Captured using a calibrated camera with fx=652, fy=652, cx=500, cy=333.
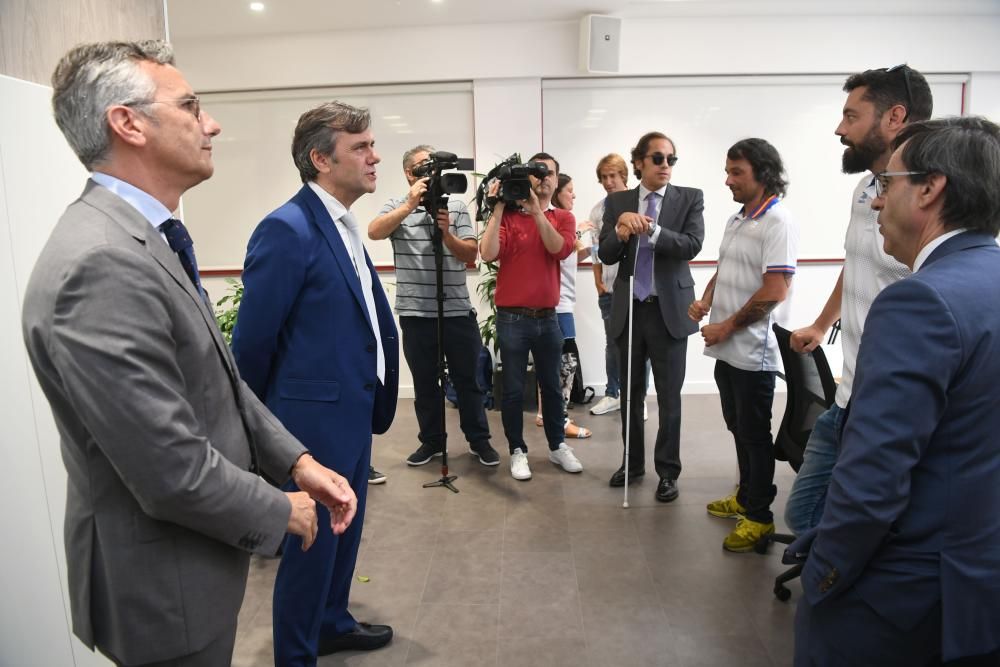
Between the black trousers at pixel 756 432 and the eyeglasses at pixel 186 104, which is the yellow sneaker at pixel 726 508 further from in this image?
the eyeglasses at pixel 186 104

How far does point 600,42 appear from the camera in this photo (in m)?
4.93

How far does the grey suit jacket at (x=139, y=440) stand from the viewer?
967 millimetres

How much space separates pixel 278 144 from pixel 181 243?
4.61m

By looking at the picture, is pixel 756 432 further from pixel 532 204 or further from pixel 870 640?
pixel 870 640

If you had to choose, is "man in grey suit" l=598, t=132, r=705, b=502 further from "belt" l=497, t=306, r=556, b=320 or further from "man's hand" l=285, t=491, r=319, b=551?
"man's hand" l=285, t=491, r=319, b=551

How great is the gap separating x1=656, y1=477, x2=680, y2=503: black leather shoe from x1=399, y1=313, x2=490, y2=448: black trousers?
3.62 ft

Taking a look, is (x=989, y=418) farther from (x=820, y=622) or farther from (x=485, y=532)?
(x=485, y=532)

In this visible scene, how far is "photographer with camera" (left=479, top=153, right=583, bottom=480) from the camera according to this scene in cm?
349

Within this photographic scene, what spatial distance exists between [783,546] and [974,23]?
4710mm

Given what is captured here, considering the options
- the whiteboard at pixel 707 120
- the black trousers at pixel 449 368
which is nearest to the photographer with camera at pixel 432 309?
the black trousers at pixel 449 368

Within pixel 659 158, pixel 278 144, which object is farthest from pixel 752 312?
pixel 278 144

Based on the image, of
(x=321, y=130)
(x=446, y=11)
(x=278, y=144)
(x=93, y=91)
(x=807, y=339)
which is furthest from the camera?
(x=278, y=144)

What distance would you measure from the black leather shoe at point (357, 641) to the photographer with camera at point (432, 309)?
1.49m

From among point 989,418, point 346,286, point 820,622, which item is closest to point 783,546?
point 820,622
